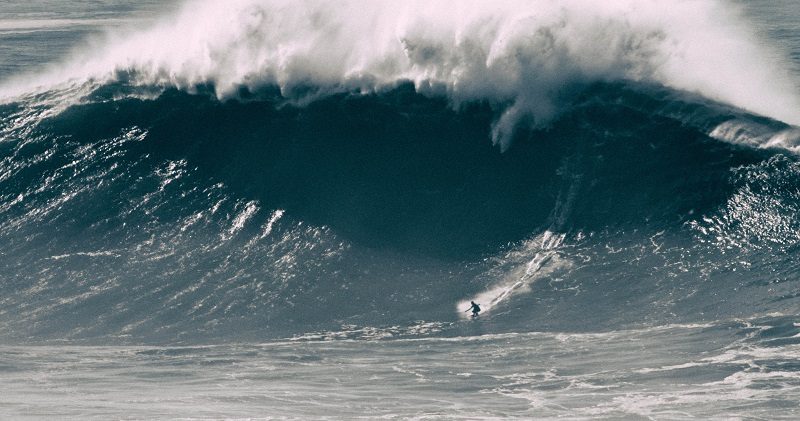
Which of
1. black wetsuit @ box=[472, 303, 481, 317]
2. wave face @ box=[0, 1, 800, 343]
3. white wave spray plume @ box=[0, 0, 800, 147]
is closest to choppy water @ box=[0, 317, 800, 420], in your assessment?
wave face @ box=[0, 1, 800, 343]

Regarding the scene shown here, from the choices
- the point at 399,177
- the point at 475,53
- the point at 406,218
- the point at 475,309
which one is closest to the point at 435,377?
the point at 475,309

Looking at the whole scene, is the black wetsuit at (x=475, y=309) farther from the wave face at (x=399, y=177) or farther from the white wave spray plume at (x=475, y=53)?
the white wave spray plume at (x=475, y=53)

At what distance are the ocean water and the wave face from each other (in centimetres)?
11

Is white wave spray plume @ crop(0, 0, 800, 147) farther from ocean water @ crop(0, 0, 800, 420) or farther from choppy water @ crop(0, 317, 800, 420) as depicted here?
choppy water @ crop(0, 317, 800, 420)

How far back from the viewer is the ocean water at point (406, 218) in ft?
101

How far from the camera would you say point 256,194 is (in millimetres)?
42594

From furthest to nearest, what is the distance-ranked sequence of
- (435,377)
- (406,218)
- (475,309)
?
1. (406,218)
2. (475,309)
3. (435,377)

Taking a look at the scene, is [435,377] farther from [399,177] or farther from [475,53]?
[475,53]

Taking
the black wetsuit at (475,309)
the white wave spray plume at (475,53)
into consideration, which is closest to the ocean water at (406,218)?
the white wave spray plume at (475,53)

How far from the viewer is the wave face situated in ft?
119

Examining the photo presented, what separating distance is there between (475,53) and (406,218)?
7145 millimetres

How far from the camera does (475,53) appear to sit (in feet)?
145

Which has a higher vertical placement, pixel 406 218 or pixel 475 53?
pixel 475 53

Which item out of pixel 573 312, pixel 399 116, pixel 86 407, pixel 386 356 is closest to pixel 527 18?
pixel 399 116
